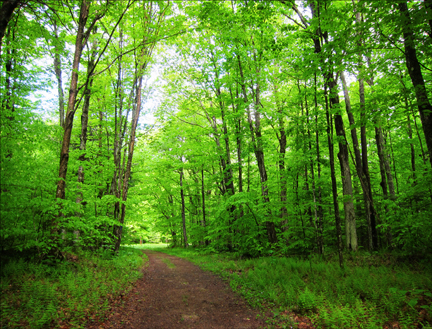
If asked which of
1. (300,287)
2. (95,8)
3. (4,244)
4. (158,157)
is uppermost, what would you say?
(95,8)

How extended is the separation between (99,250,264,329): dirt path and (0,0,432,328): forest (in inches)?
71.7

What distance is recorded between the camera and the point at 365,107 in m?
5.98

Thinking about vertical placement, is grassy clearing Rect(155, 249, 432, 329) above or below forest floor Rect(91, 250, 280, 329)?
above

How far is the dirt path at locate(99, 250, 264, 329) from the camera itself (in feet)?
15.3

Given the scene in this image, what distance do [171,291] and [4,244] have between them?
481 centimetres

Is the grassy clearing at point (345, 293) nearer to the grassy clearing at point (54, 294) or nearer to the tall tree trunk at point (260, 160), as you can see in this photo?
the tall tree trunk at point (260, 160)

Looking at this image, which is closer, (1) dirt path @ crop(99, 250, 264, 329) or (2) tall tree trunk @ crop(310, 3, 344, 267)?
(1) dirt path @ crop(99, 250, 264, 329)

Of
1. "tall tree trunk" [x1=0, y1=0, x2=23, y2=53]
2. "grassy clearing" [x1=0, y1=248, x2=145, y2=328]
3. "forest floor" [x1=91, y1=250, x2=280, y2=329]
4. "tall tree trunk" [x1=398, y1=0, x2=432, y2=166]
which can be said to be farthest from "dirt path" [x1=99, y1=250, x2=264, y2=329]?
"tall tree trunk" [x1=0, y1=0, x2=23, y2=53]

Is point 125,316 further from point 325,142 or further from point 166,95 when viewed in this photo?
point 166,95

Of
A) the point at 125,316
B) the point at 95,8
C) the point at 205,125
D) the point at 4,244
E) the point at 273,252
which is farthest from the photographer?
the point at 205,125

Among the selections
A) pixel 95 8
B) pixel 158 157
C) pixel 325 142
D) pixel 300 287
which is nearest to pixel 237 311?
pixel 300 287

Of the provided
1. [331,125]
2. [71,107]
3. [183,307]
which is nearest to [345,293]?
[183,307]

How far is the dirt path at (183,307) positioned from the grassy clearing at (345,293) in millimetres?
534

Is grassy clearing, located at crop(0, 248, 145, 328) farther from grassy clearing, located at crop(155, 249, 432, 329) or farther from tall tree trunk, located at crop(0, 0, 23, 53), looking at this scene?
tall tree trunk, located at crop(0, 0, 23, 53)
